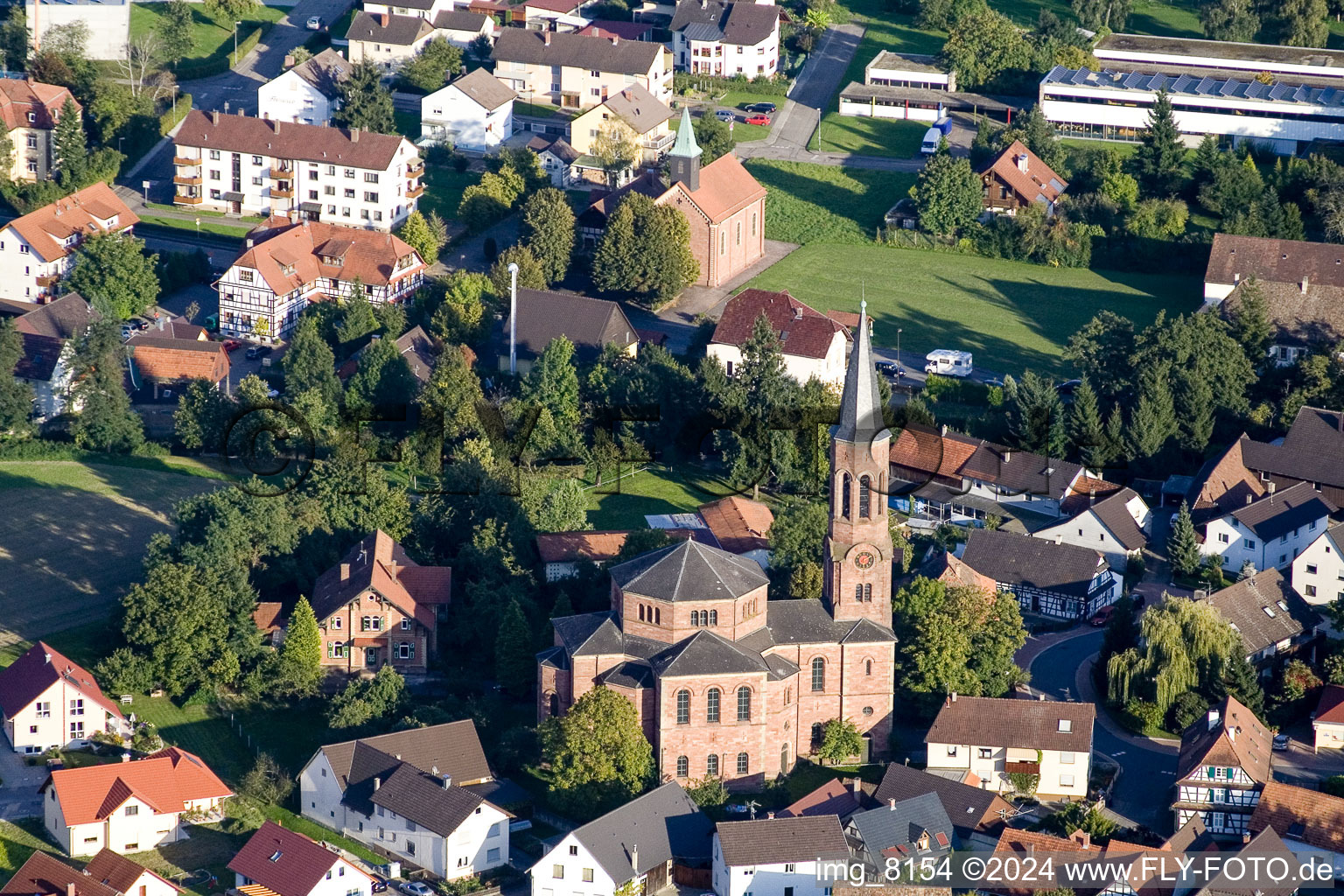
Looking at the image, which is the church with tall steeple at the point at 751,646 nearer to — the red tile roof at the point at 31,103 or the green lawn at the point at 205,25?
the red tile roof at the point at 31,103

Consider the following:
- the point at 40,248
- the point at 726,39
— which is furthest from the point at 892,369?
the point at 40,248

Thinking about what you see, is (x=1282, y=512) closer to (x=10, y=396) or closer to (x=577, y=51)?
(x=10, y=396)

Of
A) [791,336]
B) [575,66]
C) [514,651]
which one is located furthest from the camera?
[575,66]

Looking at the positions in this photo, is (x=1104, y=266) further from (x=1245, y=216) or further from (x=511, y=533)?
(x=511, y=533)

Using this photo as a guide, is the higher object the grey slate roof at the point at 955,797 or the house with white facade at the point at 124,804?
the grey slate roof at the point at 955,797

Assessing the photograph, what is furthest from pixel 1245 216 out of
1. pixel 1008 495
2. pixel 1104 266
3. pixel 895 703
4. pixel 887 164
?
pixel 895 703

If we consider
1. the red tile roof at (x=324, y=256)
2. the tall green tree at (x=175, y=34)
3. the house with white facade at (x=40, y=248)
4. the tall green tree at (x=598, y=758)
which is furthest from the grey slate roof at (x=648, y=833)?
the tall green tree at (x=175, y=34)
